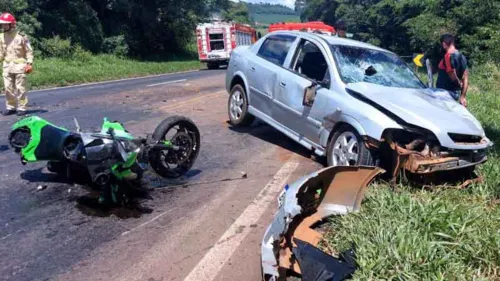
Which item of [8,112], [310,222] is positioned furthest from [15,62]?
[310,222]

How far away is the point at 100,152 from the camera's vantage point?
4.68 meters

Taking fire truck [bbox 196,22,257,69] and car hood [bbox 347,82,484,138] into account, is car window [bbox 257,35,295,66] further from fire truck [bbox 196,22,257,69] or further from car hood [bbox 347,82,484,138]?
fire truck [bbox 196,22,257,69]

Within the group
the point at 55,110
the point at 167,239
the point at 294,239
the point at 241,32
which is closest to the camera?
the point at 294,239

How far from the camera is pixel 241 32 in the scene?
3384 cm

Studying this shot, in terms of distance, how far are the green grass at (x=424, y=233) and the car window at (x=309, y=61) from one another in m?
2.21

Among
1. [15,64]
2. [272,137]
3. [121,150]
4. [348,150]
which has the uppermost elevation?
[15,64]

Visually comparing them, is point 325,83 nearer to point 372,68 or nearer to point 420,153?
point 372,68

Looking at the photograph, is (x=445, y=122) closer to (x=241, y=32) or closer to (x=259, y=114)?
(x=259, y=114)

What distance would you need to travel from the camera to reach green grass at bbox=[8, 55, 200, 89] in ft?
54.7

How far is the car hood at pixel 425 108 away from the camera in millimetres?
5172

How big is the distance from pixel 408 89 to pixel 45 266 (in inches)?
185

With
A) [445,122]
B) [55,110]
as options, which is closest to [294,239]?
[445,122]

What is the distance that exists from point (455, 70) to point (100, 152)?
5.26 meters

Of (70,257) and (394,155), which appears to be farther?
(394,155)
